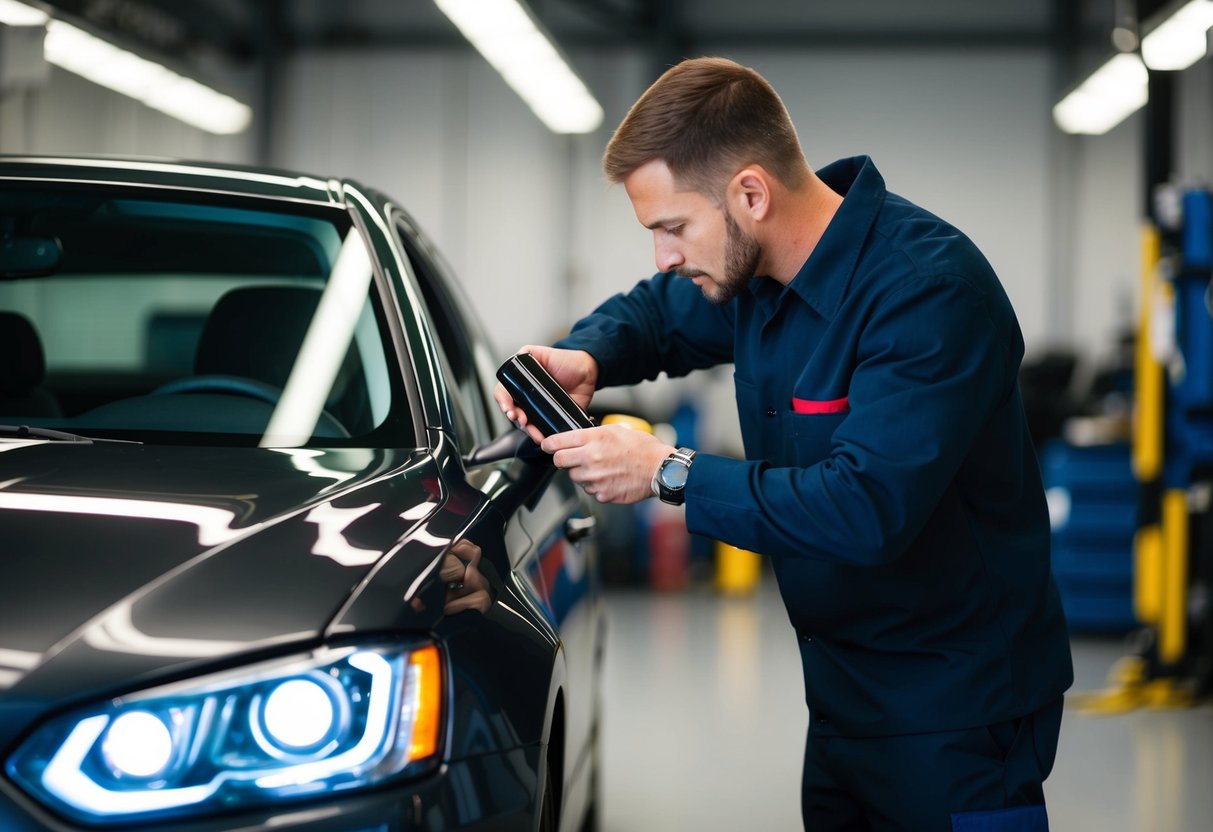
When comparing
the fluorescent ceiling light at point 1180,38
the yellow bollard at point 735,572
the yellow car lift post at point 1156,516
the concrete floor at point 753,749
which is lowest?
the concrete floor at point 753,749

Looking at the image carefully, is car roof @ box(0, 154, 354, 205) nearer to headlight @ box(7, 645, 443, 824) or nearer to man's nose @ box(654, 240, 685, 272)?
man's nose @ box(654, 240, 685, 272)

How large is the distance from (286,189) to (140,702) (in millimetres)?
1212

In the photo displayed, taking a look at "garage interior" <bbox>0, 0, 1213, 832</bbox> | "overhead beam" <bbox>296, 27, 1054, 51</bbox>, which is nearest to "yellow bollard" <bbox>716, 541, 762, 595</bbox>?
"garage interior" <bbox>0, 0, 1213, 832</bbox>

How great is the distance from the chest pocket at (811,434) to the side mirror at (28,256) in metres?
1.32

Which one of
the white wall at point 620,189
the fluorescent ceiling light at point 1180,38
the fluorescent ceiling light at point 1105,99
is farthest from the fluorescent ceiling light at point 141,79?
the fluorescent ceiling light at point 1105,99

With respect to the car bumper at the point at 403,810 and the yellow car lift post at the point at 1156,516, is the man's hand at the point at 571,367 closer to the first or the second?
the car bumper at the point at 403,810

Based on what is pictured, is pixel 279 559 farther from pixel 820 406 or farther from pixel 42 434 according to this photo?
pixel 820 406

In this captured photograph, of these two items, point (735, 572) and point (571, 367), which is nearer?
point (571, 367)

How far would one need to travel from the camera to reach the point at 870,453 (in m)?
1.49

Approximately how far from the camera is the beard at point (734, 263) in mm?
1695

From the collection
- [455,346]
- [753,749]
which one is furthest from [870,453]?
[753,749]

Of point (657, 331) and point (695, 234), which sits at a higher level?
point (695, 234)

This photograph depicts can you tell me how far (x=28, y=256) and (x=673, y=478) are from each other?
1.27 m

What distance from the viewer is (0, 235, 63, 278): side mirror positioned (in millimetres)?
2137
